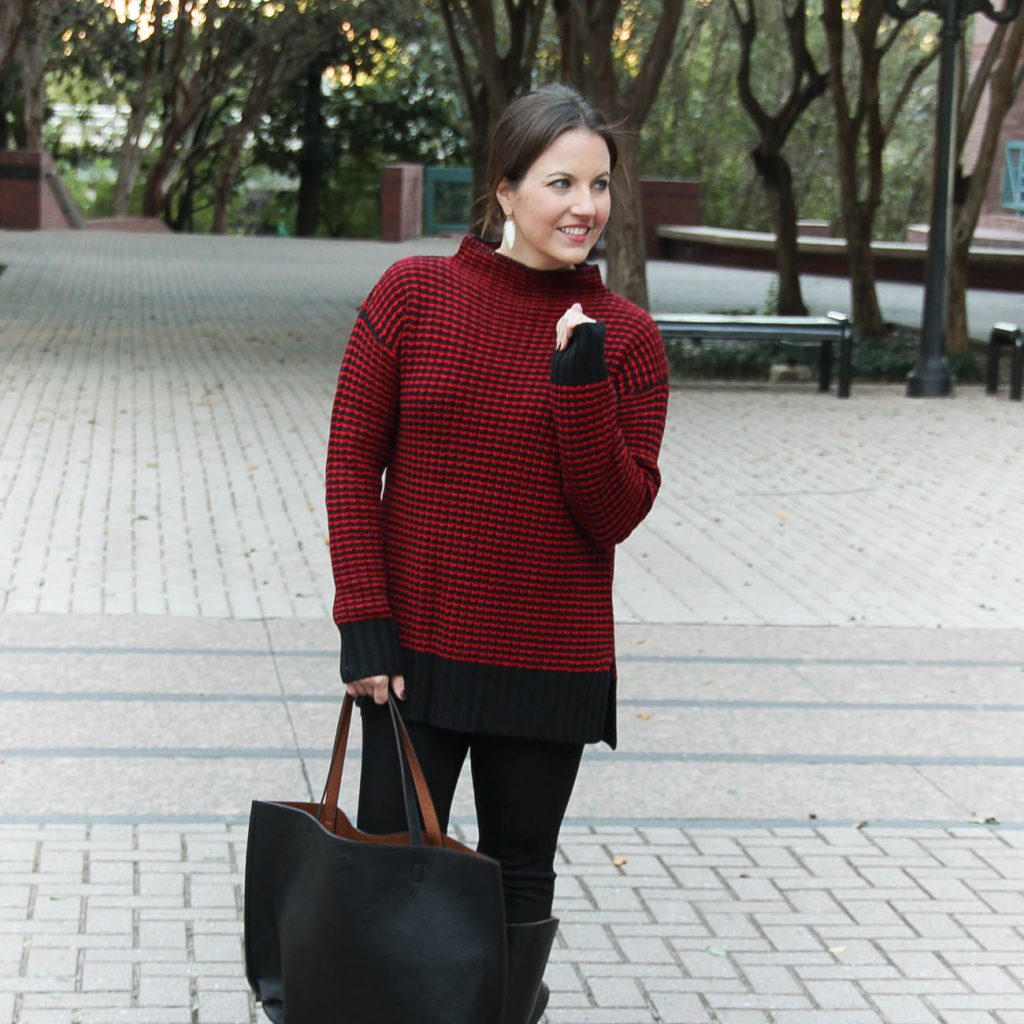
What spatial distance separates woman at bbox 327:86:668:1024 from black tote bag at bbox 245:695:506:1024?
22 cm

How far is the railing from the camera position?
29.9 metres

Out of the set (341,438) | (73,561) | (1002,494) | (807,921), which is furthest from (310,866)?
(1002,494)

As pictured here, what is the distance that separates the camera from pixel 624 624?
729 cm

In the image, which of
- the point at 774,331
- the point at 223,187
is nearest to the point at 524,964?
the point at 774,331

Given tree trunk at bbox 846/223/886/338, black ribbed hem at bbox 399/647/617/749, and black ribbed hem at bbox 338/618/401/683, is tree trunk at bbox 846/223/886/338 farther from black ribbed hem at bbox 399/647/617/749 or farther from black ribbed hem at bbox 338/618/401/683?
black ribbed hem at bbox 338/618/401/683

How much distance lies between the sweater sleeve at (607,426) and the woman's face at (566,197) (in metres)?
0.20

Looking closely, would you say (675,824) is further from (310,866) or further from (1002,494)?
(1002,494)

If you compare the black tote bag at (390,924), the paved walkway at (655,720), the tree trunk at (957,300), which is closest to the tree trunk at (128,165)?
the tree trunk at (957,300)

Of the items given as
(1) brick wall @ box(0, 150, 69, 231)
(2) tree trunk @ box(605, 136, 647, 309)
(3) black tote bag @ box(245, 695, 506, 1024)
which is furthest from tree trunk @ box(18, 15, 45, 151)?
(3) black tote bag @ box(245, 695, 506, 1024)

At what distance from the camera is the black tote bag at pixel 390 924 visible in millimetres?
2752

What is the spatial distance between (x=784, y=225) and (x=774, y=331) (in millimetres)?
5209

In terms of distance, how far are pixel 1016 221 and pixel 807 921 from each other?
2814 cm

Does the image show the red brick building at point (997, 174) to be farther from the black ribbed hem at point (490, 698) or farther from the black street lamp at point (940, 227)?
the black ribbed hem at point (490, 698)

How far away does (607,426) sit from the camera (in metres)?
2.88
